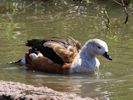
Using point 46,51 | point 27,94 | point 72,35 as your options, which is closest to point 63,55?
point 46,51

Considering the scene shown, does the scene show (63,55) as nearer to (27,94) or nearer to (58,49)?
(58,49)

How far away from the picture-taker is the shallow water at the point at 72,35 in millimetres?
8945

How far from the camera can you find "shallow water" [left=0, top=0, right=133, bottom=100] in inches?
352

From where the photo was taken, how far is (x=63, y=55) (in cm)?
1002

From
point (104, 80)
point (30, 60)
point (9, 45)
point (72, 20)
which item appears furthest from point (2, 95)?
point (72, 20)

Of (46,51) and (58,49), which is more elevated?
(58,49)

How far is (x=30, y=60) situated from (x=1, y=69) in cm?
69

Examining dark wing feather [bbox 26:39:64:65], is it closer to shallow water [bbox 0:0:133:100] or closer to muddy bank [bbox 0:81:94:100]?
shallow water [bbox 0:0:133:100]

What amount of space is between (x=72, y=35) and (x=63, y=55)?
2.48 m

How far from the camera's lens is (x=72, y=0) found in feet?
53.5

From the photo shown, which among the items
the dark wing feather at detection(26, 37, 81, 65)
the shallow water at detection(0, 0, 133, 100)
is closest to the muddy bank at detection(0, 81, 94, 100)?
the shallow water at detection(0, 0, 133, 100)

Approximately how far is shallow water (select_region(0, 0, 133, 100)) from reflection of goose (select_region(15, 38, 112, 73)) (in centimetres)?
18

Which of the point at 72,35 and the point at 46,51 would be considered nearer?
the point at 46,51

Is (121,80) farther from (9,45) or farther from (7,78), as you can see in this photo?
(9,45)
